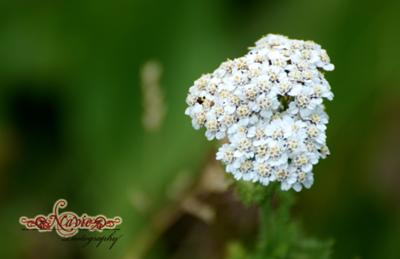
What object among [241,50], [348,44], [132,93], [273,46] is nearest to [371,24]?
[348,44]

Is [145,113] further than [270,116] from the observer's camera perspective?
Yes

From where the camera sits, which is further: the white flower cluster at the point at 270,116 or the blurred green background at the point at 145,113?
the blurred green background at the point at 145,113

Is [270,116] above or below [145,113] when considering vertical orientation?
below

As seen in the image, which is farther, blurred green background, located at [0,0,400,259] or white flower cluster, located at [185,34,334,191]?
blurred green background, located at [0,0,400,259]

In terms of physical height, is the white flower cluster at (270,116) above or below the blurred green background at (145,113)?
below
